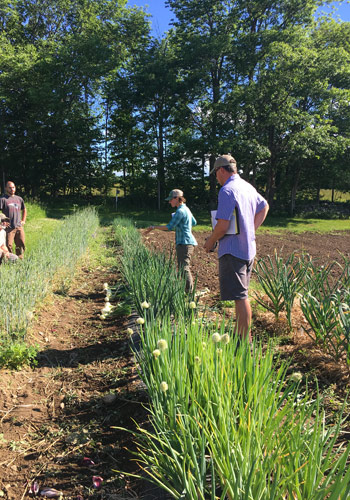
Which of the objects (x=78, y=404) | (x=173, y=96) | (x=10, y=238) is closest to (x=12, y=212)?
(x=10, y=238)

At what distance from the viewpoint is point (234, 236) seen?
2479 mm

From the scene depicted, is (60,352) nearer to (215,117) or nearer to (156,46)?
(215,117)

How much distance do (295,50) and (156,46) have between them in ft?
27.6

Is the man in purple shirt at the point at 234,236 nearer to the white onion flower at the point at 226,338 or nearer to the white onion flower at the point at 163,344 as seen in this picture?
the white onion flower at the point at 226,338

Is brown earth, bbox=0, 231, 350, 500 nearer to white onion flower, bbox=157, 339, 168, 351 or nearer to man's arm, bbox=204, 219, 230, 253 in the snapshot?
white onion flower, bbox=157, 339, 168, 351

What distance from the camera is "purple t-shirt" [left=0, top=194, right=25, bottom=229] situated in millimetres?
5973

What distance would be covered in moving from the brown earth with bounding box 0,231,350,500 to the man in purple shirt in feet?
1.97

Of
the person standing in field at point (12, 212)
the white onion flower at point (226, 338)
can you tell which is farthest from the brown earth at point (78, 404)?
the person standing in field at point (12, 212)

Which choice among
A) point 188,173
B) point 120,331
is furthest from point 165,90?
point 120,331

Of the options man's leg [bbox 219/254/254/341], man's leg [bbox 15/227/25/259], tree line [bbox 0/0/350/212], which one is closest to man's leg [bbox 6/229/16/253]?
man's leg [bbox 15/227/25/259]

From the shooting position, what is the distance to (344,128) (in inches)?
824

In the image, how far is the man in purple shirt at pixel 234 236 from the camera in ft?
7.97

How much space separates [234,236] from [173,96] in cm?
2001

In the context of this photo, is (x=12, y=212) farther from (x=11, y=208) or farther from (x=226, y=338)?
(x=226, y=338)
